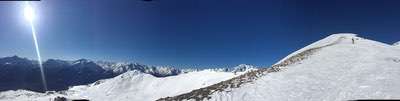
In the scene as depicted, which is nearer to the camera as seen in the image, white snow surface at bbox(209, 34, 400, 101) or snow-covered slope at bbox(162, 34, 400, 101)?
white snow surface at bbox(209, 34, 400, 101)

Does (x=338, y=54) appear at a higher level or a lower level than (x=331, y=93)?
higher

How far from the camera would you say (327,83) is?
2669 cm

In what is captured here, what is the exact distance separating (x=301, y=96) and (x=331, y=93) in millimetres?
1897

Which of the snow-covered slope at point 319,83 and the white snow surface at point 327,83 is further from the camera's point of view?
the snow-covered slope at point 319,83

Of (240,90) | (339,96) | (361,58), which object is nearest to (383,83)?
(339,96)

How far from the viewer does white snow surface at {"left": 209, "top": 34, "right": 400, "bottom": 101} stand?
76.7 ft

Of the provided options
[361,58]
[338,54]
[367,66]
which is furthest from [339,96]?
[338,54]

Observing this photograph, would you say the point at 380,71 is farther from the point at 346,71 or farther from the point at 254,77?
the point at 254,77

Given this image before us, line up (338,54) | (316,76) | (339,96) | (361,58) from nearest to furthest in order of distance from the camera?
1. (339,96)
2. (316,76)
3. (361,58)
4. (338,54)

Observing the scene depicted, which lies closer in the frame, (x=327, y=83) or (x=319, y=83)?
(x=327, y=83)

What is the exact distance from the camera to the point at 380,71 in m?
28.6

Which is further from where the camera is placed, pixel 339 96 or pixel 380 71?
pixel 380 71

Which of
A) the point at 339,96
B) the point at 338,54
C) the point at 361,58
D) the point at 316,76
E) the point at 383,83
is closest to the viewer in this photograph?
the point at 339,96

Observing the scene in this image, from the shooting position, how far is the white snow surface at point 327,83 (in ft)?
76.7
